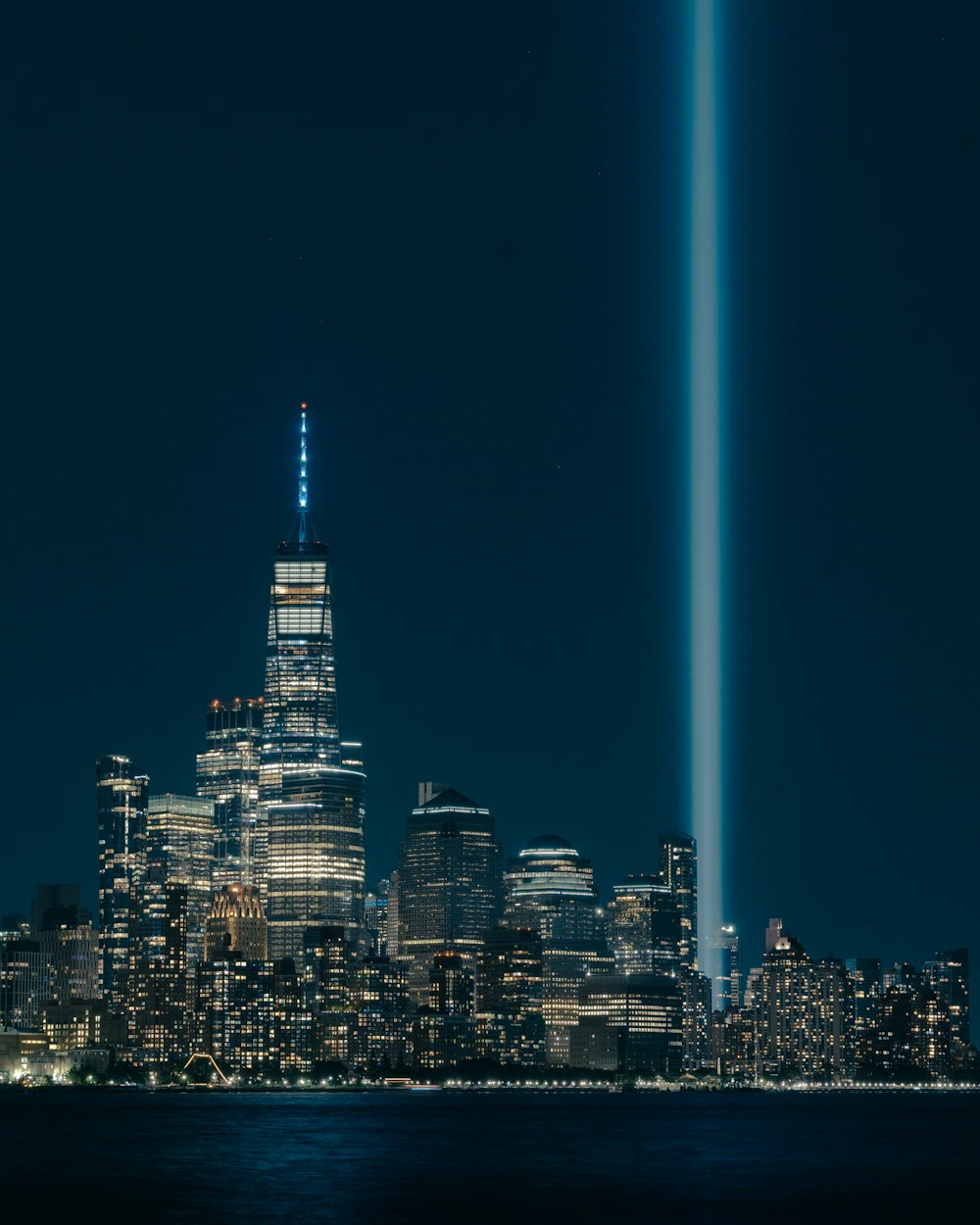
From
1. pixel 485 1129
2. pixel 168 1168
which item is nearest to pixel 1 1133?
pixel 485 1129

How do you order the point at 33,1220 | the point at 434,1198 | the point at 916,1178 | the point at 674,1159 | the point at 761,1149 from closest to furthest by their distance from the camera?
the point at 33,1220 → the point at 434,1198 → the point at 916,1178 → the point at 674,1159 → the point at 761,1149

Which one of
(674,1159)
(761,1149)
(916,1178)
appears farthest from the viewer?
(761,1149)

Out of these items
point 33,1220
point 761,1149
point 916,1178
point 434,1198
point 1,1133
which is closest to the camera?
point 33,1220

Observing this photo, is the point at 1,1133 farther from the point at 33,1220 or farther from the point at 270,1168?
the point at 33,1220

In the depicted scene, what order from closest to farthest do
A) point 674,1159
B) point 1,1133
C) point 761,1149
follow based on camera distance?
point 674,1159, point 761,1149, point 1,1133

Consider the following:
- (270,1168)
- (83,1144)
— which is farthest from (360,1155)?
(83,1144)

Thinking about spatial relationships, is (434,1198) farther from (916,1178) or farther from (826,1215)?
(916,1178)

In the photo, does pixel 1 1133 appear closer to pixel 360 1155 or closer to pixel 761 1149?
pixel 360 1155

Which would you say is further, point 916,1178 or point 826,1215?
point 916,1178

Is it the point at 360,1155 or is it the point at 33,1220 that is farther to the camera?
the point at 360,1155
